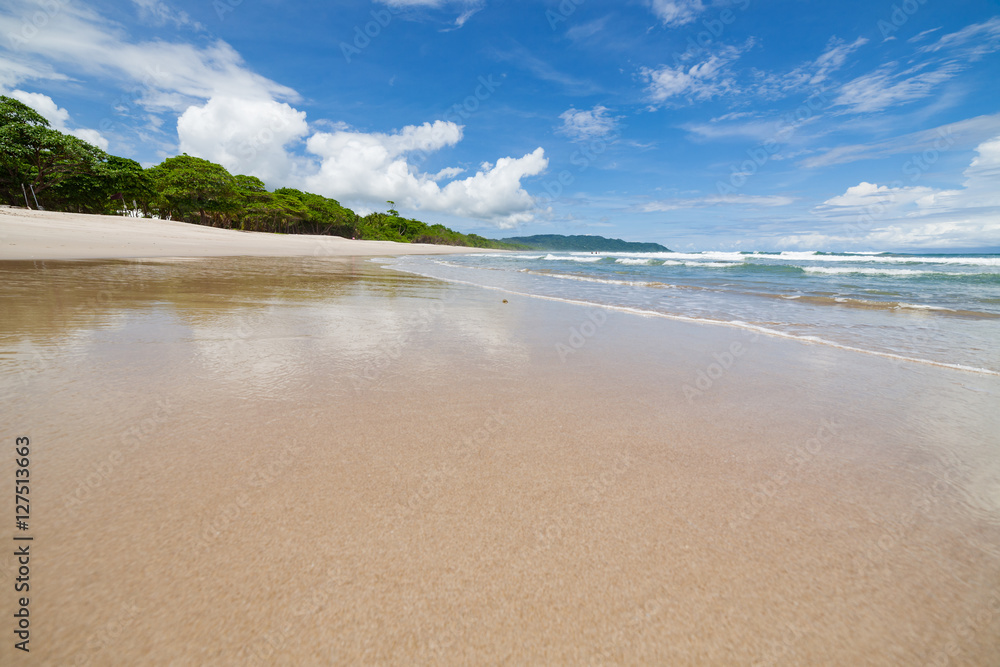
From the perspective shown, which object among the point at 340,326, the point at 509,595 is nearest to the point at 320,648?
the point at 509,595

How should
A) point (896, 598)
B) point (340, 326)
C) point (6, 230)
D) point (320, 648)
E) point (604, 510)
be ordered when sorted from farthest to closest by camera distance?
point (6, 230)
point (340, 326)
point (604, 510)
point (896, 598)
point (320, 648)

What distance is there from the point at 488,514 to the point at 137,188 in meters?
71.5

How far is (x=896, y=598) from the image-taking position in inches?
55.4

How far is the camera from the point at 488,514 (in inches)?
68.7

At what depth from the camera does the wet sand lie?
47.6 inches

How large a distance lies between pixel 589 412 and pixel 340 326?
3890 millimetres

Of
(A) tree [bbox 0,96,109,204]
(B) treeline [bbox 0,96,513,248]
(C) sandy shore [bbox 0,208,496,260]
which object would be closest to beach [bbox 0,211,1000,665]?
(C) sandy shore [bbox 0,208,496,260]

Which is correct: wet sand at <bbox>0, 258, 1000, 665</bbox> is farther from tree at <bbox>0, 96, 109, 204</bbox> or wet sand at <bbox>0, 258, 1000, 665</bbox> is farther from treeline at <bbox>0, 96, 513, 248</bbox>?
treeline at <bbox>0, 96, 513, 248</bbox>

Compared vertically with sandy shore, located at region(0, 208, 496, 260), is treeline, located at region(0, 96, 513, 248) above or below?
above

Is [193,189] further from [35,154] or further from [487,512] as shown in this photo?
[487,512]

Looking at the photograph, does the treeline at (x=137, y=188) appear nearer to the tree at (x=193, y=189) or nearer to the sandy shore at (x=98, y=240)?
the tree at (x=193, y=189)

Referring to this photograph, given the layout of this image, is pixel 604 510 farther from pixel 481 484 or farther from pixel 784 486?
pixel 784 486

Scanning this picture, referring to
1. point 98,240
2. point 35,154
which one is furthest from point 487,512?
point 35,154

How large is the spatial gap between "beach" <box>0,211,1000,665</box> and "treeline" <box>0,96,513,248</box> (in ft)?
163
